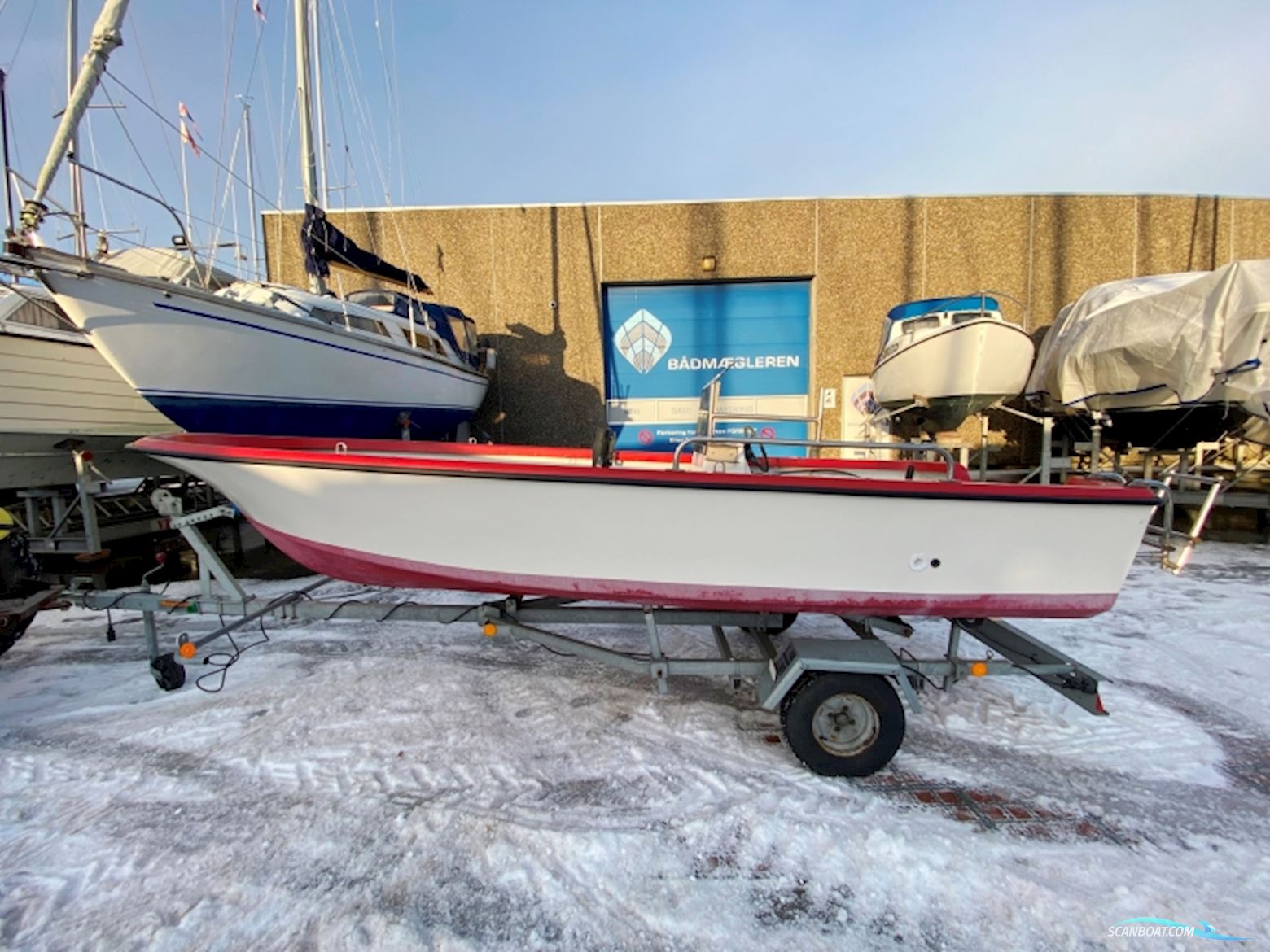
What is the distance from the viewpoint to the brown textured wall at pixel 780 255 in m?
7.16

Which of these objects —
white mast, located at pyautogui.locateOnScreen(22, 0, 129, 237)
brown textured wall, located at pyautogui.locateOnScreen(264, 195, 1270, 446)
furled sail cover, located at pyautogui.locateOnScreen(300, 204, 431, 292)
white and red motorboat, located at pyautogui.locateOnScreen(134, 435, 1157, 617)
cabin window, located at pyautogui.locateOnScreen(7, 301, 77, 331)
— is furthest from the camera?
brown textured wall, located at pyautogui.locateOnScreen(264, 195, 1270, 446)

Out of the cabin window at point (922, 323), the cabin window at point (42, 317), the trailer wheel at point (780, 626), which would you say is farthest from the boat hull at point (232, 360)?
the cabin window at point (922, 323)

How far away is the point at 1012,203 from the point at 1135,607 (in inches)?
238

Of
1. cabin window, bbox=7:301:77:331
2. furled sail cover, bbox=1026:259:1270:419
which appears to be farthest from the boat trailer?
furled sail cover, bbox=1026:259:1270:419

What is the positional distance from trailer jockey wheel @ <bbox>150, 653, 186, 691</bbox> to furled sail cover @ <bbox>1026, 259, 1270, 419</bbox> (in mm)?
7146

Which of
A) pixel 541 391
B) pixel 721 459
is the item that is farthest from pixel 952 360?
pixel 541 391

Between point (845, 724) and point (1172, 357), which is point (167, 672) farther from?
point (1172, 357)

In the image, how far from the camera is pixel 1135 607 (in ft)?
11.9

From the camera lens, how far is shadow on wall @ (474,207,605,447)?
7559 millimetres

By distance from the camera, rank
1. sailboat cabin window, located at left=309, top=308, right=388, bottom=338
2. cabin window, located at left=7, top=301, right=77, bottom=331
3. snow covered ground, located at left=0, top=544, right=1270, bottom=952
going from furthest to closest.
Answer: sailboat cabin window, located at left=309, top=308, right=388, bottom=338
cabin window, located at left=7, top=301, right=77, bottom=331
snow covered ground, located at left=0, top=544, right=1270, bottom=952

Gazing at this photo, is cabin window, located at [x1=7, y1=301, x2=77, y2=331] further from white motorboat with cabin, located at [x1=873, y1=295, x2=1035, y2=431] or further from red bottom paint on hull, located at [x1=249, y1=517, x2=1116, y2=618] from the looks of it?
white motorboat with cabin, located at [x1=873, y1=295, x2=1035, y2=431]

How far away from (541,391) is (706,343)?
2.46m

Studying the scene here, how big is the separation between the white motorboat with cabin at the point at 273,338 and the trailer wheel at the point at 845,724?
466 centimetres

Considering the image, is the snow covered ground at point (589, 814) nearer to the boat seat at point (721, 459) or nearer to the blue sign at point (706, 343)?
the boat seat at point (721, 459)
